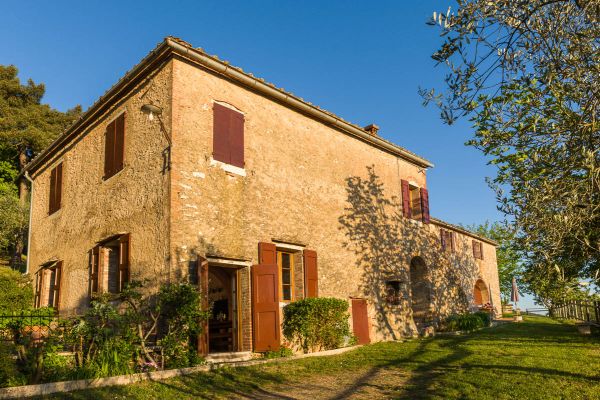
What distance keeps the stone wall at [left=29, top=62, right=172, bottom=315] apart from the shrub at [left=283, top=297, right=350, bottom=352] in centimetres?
327

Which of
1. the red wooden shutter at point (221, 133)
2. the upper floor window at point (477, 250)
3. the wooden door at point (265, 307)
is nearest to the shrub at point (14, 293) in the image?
the wooden door at point (265, 307)

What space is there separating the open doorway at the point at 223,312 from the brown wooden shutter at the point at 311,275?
1.87 meters

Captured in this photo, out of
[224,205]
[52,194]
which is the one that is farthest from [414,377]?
[52,194]

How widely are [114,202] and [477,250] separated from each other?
69.9 feet

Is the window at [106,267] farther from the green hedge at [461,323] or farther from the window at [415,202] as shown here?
the green hedge at [461,323]

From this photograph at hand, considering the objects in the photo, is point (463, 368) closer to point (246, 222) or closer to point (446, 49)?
point (246, 222)

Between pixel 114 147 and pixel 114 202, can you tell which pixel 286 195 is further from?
pixel 114 147

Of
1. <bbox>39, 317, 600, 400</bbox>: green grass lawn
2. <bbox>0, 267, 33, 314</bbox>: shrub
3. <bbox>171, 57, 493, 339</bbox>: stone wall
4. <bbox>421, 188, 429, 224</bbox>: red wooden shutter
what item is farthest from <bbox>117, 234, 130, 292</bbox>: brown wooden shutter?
<bbox>421, 188, 429, 224</bbox>: red wooden shutter

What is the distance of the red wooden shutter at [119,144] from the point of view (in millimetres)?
11781

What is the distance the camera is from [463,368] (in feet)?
29.6

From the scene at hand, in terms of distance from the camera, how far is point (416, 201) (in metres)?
18.1

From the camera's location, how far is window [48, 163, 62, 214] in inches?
568

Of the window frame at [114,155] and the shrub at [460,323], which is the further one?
the shrub at [460,323]

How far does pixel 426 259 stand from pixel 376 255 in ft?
10.7
